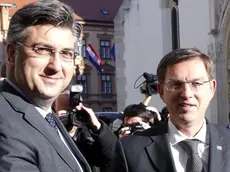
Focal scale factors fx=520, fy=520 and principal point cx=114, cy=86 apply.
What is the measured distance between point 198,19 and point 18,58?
51.8 ft

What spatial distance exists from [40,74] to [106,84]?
35683 millimetres

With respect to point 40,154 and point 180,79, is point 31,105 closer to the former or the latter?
point 40,154

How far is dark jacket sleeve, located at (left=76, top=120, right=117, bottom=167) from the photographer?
3.07 metres

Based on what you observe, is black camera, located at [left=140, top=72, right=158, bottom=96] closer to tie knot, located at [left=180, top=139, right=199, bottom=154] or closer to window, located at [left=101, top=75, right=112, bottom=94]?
tie knot, located at [left=180, top=139, right=199, bottom=154]

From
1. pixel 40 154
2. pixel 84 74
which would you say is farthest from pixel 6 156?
pixel 84 74

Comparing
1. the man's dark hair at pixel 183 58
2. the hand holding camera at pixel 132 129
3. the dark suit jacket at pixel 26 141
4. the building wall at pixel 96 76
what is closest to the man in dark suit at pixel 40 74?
the dark suit jacket at pixel 26 141

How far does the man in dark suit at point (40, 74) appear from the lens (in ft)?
5.84

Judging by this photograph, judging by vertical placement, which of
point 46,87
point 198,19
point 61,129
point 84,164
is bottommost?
point 84,164

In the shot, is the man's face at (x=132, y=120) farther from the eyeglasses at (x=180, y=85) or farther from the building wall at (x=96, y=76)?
A: the building wall at (x=96, y=76)

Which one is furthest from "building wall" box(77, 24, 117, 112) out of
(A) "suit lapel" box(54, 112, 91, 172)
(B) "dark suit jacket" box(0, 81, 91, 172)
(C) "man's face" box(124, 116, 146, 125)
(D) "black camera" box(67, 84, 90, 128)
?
(B) "dark suit jacket" box(0, 81, 91, 172)

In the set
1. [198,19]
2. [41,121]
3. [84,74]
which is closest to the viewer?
[41,121]

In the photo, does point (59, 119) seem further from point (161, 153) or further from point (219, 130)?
point (219, 130)

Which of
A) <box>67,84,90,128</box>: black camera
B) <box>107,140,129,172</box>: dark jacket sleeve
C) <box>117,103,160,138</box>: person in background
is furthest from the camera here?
<box>117,103,160,138</box>: person in background

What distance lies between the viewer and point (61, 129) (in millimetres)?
2139
